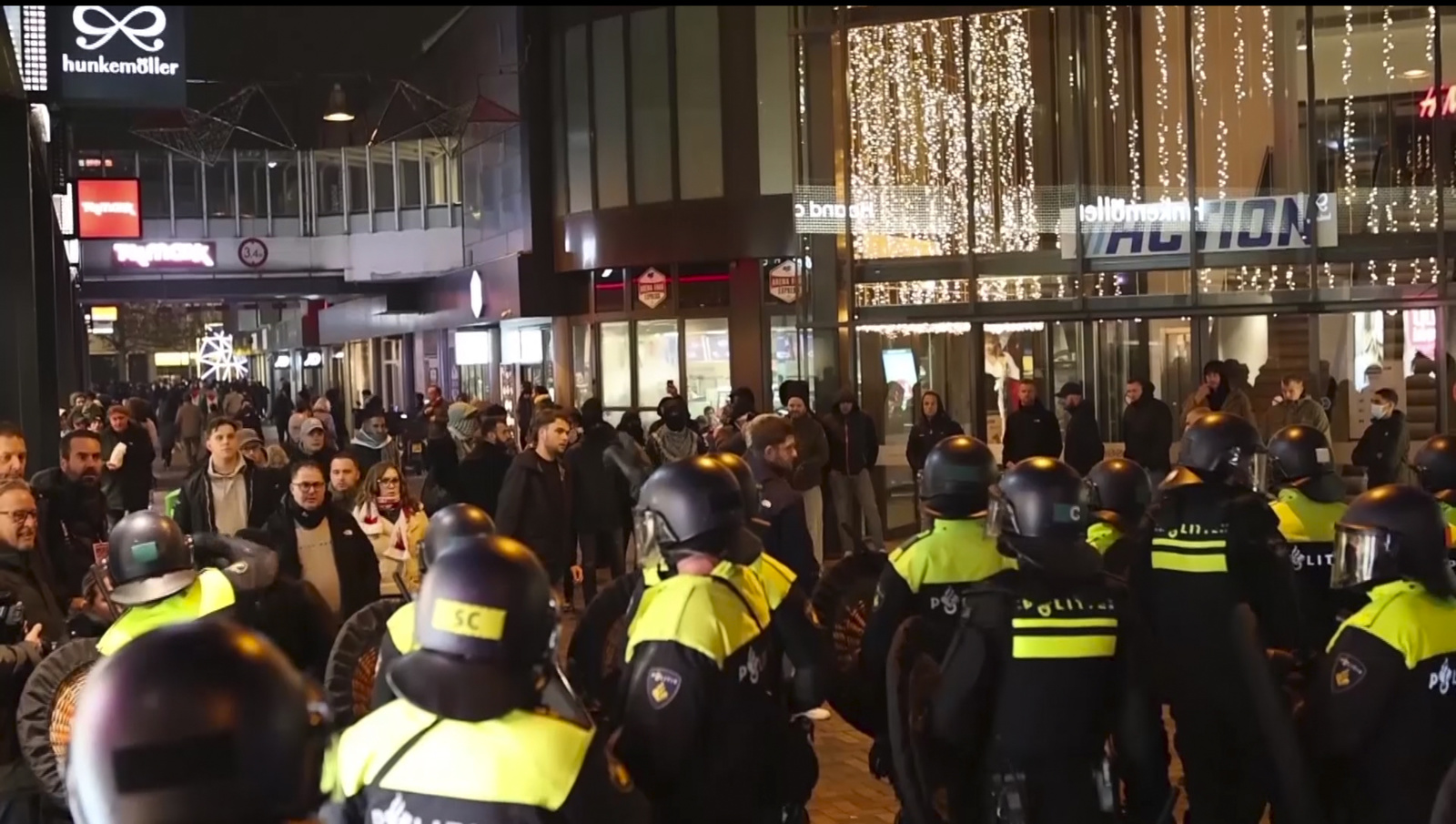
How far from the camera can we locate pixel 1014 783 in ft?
14.7

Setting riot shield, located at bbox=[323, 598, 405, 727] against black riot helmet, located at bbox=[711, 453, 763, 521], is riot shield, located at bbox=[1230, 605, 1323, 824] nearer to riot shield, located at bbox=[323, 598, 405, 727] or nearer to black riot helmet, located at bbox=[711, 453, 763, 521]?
black riot helmet, located at bbox=[711, 453, 763, 521]

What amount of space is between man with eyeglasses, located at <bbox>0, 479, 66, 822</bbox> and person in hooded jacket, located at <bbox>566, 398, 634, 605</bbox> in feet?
21.1

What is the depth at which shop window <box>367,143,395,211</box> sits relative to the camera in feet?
118

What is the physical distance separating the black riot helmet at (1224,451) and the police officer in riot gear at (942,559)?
0.89 meters

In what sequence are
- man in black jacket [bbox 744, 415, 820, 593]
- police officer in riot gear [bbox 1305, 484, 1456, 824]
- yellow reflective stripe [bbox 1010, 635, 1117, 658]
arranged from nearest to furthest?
1. police officer in riot gear [bbox 1305, 484, 1456, 824]
2. yellow reflective stripe [bbox 1010, 635, 1117, 658]
3. man in black jacket [bbox 744, 415, 820, 593]

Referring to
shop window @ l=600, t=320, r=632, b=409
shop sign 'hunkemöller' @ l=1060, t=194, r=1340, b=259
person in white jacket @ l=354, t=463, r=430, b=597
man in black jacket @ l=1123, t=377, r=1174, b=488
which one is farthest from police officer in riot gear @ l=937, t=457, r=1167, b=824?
shop window @ l=600, t=320, r=632, b=409

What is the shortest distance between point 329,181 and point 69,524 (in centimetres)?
3187

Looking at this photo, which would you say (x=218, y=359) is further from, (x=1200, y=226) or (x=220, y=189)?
(x=1200, y=226)

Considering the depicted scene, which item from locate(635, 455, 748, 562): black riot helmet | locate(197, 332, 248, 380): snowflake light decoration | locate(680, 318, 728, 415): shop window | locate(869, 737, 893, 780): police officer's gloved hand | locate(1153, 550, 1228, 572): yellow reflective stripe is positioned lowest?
locate(869, 737, 893, 780): police officer's gloved hand

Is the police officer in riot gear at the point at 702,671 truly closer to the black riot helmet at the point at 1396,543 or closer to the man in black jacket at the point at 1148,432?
the black riot helmet at the point at 1396,543

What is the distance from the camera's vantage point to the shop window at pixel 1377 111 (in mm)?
16719

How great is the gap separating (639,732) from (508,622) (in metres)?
1.18

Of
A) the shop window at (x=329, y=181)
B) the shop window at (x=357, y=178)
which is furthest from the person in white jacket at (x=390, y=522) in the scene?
the shop window at (x=329, y=181)

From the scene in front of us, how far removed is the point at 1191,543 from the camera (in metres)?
5.90
